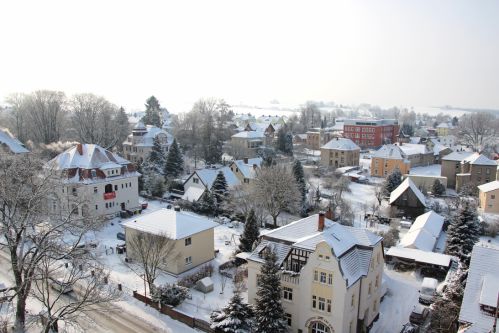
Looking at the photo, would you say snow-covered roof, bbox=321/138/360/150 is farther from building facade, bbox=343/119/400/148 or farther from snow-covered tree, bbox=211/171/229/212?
snow-covered tree, bbox=211/171/229/212

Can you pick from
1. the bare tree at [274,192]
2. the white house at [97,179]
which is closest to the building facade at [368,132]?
the bare tree at [274,192]

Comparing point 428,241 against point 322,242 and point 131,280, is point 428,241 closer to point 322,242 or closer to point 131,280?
point 322,242

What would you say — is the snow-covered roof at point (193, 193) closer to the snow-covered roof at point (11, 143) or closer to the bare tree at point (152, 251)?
the bare tree at point (152, 251)

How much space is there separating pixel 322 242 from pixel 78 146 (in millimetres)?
33794

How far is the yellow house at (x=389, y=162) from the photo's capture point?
237 ft

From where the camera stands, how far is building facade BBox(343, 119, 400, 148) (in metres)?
108

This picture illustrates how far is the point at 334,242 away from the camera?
23219mm

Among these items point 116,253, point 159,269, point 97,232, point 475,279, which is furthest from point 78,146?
point 475,279

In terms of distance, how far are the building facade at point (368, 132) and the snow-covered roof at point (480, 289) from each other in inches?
3541

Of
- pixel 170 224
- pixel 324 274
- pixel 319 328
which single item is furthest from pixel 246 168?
pixel 324 274

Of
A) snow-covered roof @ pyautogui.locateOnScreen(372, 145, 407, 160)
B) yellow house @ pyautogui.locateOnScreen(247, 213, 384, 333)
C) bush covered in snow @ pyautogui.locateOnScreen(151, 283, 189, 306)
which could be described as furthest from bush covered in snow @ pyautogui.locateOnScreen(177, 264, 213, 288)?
snow-covered roof @ pyautogui.locateOnScreen(372, 145, 407, 160)

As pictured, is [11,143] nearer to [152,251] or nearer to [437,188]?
[152,251]

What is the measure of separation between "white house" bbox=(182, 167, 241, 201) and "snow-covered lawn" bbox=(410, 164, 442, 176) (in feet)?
123

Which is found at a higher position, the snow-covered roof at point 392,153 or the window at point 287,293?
the snow-covered roof at point 392,153
